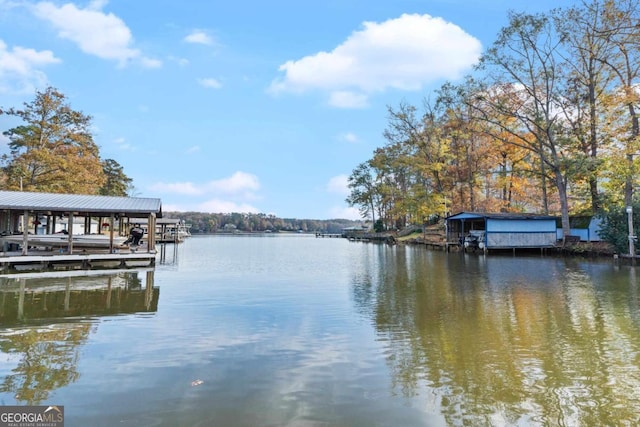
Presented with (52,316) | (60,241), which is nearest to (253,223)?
(60,241)

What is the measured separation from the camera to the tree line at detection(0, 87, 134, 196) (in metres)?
29.9

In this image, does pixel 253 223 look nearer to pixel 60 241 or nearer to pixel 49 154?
Answer: pixel 49 154

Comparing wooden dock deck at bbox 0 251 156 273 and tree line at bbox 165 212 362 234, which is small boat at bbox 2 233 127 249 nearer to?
wooden dock deck at bbox 0 251 156 273

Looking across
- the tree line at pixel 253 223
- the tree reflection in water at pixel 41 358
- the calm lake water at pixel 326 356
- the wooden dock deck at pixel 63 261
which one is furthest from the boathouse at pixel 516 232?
the tree line at pixel 253 223

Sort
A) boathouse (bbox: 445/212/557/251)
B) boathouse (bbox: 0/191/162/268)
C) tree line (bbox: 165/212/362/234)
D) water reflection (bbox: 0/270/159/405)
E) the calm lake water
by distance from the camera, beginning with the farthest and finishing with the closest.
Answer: tree line (bbox: 165/212/362/234)
boathouse (bbox: 445/212/557/251)
boathouse (bbox: 0/191/162/268)
water reflection (bbox: 0/270/159/405)
the calm lake water

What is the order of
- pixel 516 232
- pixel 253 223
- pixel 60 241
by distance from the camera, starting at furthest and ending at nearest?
pixel 253 223 → pixel 516 232 → pixel 60 241

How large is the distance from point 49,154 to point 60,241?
13.3 meters

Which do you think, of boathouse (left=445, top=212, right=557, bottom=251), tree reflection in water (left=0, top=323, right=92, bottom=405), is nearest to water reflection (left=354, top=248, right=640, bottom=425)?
tree reflection in water (left=0, top=323, right=92, bottom=405)

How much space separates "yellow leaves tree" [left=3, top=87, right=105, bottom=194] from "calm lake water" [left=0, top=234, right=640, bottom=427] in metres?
21.6

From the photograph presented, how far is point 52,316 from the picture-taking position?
892 cm

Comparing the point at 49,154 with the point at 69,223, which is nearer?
the point at 69,223

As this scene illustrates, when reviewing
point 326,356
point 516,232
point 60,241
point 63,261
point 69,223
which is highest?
point 69,223

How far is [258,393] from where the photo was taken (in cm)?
482

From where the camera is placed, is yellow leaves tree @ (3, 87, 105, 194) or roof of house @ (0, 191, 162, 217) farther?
yellow leaves tree @ (3, 87, 105, 194)
